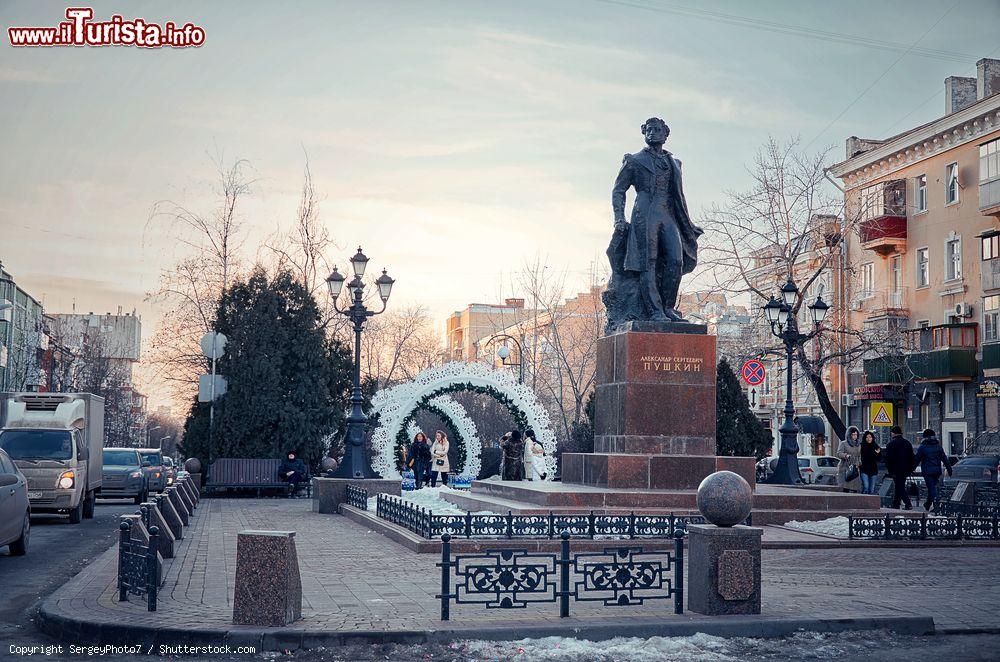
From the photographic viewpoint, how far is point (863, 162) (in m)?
52.2

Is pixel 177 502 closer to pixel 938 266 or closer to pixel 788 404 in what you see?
pixel 788 404

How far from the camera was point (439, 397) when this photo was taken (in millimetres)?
34125

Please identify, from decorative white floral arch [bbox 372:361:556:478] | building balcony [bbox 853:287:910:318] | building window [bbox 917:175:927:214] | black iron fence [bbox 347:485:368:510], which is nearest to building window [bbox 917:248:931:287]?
building balcony [bbox 853:287:910:318]

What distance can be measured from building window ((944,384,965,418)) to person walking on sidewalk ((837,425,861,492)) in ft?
58.2

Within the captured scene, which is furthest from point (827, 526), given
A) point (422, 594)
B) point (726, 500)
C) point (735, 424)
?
point (735, 424)

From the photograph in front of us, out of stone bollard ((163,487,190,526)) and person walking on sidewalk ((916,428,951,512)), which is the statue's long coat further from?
person walking on sidewalk ((916,428,951,512))

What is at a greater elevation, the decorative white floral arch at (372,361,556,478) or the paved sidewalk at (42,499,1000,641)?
the decorative white floral arch at (372,361,556,478)

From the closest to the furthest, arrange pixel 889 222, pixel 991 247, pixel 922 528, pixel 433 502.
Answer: pixel 922 528, pixel 433 502, pixel 991 247, pixel 889 222

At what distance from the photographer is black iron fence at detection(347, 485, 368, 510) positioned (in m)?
21.8

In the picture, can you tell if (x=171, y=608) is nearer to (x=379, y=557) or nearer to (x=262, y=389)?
(x=379, y=557)

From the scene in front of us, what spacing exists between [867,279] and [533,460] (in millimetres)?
27330

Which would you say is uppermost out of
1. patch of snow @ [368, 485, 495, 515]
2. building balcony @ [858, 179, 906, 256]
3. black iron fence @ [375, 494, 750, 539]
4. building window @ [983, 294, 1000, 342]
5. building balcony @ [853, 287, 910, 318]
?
building balcony @ [858, 179, 906, 256]

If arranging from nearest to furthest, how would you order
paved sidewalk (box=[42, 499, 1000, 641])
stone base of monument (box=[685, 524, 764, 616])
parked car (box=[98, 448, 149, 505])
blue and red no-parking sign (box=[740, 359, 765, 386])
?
paved sidewalk (box=[42, 499, 1000, 641]) < stone base of monument (box=[685, 524, 764, 616]) < blue and red no-parking sign (box=[740, 359, 765, 386]) < parked car (box=[98, 448, 149, 505])

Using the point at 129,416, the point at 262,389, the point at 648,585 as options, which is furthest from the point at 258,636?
the point at 129,416
